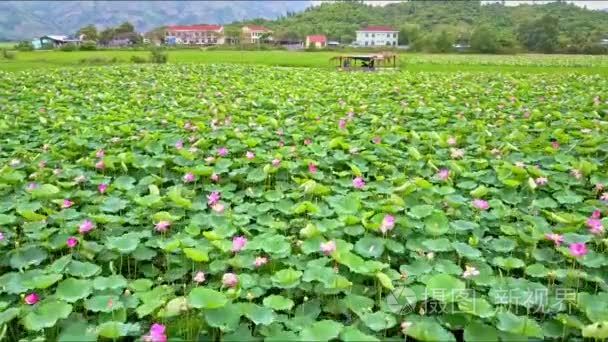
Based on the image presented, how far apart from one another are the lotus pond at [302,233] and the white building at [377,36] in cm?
7114

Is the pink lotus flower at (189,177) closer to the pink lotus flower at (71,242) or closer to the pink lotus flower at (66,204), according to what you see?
the pink lotus flower at (66,204)

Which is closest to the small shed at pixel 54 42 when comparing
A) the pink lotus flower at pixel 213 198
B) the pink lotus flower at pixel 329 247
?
the pink lotus flower at pixel 213 198

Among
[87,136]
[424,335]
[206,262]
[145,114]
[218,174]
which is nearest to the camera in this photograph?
[424,335]

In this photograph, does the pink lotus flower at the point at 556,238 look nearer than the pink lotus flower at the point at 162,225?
Yes

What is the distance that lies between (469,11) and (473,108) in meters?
86.0

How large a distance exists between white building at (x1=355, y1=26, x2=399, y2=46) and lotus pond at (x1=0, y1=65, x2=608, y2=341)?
71.1m

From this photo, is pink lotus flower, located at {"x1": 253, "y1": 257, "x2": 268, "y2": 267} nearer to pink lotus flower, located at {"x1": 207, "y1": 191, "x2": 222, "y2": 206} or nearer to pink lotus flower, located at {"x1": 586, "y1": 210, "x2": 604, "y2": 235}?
pink lotus flower, located at {"x1": 207, "y1": 191, "x2": 222, "y2": 206}

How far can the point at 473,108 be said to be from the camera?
7.84 m

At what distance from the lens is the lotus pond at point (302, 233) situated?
2205mm

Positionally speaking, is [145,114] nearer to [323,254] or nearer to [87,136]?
[87,136]

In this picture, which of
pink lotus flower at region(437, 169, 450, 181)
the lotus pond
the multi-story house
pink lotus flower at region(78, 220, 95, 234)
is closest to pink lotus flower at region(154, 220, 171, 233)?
the lotus pond

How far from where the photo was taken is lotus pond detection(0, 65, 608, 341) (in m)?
2.21

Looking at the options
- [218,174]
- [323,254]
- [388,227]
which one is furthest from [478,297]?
[218,174]

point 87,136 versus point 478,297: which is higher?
point 87,136
